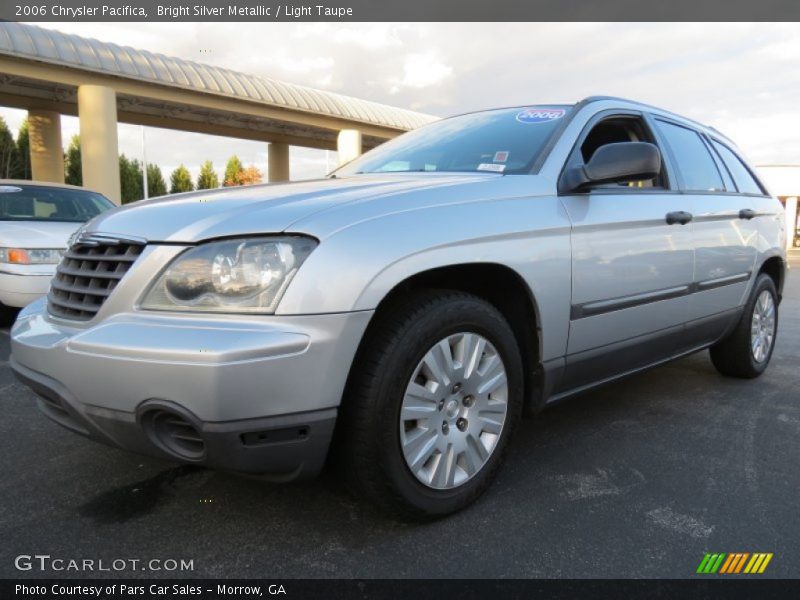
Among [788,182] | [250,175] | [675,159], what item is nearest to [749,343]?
[675,159]

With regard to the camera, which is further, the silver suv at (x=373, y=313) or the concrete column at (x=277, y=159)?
the concrete column at (x=277, y=159)

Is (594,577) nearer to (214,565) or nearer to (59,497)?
(214,565)

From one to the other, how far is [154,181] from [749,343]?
37.0 meters

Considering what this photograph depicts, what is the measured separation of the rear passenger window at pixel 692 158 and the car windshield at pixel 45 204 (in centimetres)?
533

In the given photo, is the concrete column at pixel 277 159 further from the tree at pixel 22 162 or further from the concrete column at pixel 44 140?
the tree at pixel 22 162

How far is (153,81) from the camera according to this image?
46.6 feet

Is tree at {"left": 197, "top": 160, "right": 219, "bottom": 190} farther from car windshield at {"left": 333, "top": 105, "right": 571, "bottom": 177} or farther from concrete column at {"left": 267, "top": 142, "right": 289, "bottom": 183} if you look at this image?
car windshield at {"left": 333, "top": 105, "right": 571, "bottom": 177}

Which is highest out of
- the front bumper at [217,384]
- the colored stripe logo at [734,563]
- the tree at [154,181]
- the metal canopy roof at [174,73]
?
the metal canopy roof at [174,73]

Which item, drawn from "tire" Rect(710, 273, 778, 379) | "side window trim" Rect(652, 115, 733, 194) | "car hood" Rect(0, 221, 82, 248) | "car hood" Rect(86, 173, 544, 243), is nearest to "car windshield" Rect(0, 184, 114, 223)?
"car hood" Rect(0, 221, 82, 248)

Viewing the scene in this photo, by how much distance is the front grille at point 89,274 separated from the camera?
198 cm

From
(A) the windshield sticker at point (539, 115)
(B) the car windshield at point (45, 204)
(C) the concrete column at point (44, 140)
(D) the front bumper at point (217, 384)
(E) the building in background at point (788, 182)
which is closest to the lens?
(D) the front bumper at point (217, 384)


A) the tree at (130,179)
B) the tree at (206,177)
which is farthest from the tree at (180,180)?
the tree at (130,179)

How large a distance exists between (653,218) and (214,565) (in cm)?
247

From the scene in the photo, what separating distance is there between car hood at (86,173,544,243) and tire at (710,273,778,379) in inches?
102
